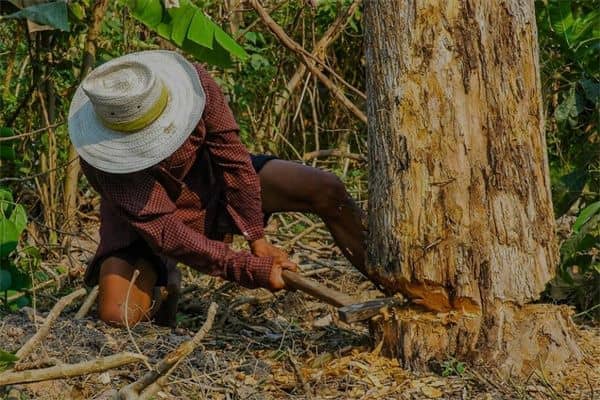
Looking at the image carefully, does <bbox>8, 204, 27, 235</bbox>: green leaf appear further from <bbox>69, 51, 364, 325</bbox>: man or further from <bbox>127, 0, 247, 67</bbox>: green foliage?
<bbox>127, 0, 247, 67</bbox>: green foliage

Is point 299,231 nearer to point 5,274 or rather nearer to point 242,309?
point 242,309

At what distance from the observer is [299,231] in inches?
234

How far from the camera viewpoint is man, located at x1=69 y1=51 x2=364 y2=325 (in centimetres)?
377

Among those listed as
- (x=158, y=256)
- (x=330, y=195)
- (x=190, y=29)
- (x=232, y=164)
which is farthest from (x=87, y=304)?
(x=190, y=29)

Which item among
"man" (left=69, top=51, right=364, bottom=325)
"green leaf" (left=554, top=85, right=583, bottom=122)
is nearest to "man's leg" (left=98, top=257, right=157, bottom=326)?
"man" (left=69, top=51, right=364, bottom=325)

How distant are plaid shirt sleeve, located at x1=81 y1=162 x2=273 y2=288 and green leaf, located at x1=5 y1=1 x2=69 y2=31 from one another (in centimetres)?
146

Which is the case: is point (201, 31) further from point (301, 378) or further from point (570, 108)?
point (301, 378)

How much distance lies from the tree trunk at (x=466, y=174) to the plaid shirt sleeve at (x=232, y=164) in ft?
2.73

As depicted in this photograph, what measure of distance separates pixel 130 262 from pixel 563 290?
1880 mm

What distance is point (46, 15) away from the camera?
17.1 feet

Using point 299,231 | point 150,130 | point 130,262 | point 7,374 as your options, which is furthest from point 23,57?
point 7,374

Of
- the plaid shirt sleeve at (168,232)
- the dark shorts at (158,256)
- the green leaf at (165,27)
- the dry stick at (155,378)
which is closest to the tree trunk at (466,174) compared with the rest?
the plaid shirt sleeve at (168,232)

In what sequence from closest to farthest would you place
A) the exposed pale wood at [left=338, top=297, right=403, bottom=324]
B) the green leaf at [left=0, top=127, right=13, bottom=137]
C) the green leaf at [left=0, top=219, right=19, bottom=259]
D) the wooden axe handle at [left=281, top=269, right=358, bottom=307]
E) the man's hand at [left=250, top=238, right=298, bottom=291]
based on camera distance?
the exposed pale wood at [left=338, top=297, right=403, bottom=324], the wooden axe handle at [left=281, top=269, right=358, bottom=307], the man's hand at [left=250, top=238, right=298, bottom=291], the green leaf at [left=0, top=219, right=19, bottom=259], the green leaf at [left=0, top=127, right=13, bottom=137]

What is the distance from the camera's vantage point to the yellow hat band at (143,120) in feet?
12.3
